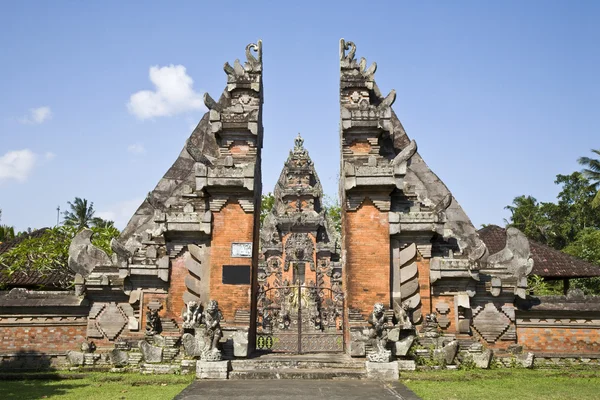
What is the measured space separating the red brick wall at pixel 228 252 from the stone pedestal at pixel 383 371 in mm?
2937

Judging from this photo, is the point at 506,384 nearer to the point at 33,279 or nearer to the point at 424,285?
the point at 424,285

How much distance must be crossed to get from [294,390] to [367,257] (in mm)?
3646

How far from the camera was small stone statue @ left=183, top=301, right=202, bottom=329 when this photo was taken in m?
10.6

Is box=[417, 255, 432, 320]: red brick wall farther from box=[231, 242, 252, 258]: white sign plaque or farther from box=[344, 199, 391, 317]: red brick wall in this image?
box=[231, 242, 252, 258]: white sign plaque

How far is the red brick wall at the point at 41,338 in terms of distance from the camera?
12070mm

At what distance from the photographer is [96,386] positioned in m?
9.62

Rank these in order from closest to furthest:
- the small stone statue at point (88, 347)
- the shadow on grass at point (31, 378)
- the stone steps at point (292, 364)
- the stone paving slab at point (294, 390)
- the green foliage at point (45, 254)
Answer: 1. the stone paving slab at point (294, 390)
2. the shadow on grass at point (31, 378)
3. the stone steps at point (292, 364)
4. the small stone statue at point (88, 347)
5. the green foliage at point (45, 254)

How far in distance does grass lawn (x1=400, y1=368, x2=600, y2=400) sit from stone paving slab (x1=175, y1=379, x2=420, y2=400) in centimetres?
50

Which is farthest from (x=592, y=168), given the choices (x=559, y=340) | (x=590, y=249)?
(x=559, y=340)

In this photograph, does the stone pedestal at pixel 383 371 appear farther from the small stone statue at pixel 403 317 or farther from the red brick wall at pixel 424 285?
the red brick wall at pixel 424 285

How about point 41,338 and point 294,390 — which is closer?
point 294,390

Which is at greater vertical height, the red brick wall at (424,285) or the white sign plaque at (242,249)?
the white sign plaque at (242,249)

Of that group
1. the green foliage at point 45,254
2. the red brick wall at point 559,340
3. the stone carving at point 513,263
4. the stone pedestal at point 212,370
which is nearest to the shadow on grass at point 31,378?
the stone pedestal at point 212,370

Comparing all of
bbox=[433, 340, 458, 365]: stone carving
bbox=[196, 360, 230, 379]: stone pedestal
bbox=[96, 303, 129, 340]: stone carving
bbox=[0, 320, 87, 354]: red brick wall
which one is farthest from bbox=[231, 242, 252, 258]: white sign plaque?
bbox=[433, 340, 458, 365]: stone carving
